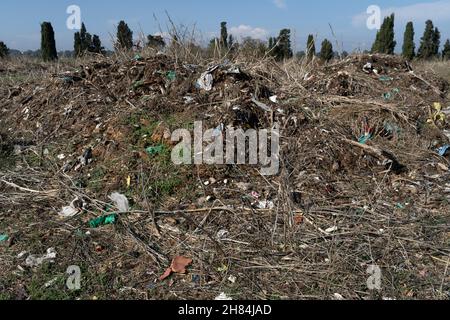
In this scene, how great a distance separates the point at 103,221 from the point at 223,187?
3.27 ft

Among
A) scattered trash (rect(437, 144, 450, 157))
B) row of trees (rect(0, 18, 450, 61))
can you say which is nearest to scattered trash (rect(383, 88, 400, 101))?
scattered trash (rect(437, 144, 450, 157))

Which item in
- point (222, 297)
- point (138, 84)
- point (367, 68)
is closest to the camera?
point (222, 297)

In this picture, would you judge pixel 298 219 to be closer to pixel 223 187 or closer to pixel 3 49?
pixel 223 187

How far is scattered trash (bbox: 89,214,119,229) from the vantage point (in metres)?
3.03

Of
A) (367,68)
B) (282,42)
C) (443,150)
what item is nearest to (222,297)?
(443,150)

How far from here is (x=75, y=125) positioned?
4.32 meters

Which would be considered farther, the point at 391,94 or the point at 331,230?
the point at 391,94

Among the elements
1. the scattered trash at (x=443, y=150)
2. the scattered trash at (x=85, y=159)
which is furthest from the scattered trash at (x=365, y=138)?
the scattered trash at (x=85, y=159)

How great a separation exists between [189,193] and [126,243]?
710mm

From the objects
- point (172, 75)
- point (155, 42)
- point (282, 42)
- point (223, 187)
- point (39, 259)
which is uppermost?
point (282, 42)

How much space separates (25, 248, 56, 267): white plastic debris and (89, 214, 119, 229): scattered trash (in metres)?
0.35

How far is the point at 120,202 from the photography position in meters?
3.21

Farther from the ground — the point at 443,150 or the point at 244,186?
the point at 443,150
